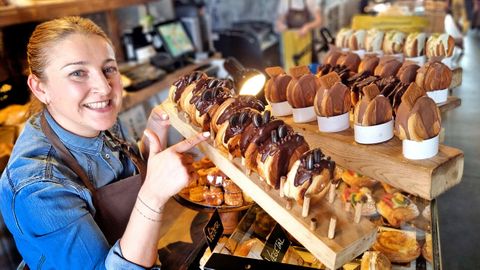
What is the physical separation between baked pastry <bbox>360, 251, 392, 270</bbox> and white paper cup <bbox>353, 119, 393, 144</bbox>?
1.26ft

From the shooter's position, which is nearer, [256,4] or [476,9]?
[256,4]

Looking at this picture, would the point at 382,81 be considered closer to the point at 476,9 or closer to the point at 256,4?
the point at 256,4

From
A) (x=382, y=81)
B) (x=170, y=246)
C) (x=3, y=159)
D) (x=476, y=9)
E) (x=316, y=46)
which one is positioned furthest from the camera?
(x=476, y=9)

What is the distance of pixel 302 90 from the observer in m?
1.49

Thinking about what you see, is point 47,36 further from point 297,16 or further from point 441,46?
point 297,16

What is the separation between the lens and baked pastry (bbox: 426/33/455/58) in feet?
6.79

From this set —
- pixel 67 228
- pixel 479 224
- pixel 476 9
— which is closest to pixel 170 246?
pixel 67 228

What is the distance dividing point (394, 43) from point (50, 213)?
200 centimetres

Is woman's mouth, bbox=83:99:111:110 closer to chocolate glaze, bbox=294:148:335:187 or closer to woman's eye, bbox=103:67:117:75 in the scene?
woman's eye, bbox=103:67:117:75

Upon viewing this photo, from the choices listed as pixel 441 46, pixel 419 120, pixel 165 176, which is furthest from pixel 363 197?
pixel 441 46

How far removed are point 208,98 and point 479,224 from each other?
4.50ft

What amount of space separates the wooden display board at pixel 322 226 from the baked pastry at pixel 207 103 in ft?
0.92

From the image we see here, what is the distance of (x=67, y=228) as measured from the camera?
1270 mm

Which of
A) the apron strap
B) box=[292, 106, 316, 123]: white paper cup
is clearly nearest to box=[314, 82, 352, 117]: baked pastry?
box=[292, 106, 316, 123]: white paper cup
